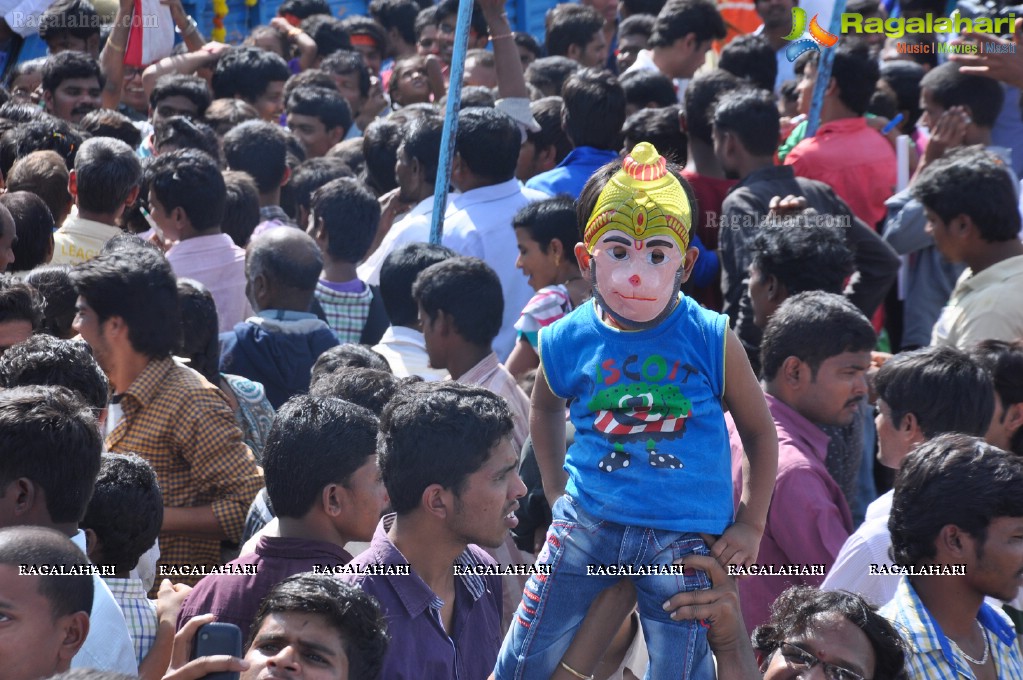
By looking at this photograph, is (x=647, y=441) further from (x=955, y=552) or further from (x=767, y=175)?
(x=767, y=175)

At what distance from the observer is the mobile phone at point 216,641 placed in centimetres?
258

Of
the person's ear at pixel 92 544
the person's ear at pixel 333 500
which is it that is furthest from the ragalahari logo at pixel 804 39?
the person's ear at pixel 92 544

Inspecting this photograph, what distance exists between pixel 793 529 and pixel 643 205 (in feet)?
4.28

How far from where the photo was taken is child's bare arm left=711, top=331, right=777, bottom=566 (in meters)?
2.98

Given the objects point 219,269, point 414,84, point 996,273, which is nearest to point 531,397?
point 996,273

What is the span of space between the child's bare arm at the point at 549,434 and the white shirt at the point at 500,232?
8.42ft

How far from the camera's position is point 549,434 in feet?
10.5

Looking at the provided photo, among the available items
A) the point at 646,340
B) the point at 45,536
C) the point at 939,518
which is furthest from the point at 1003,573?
the point at 45,536

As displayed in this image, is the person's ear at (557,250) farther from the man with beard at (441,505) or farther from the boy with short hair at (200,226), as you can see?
the man with beard at (441,505)

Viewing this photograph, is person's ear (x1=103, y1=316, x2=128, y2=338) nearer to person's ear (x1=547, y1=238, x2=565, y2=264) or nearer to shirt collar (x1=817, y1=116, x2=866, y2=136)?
person's ear (x1=547, y1=238, x2=565, y2=264)

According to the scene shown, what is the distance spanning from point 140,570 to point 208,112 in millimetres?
5007

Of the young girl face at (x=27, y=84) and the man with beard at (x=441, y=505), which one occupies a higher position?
the man with beard at (x=441, y=505)

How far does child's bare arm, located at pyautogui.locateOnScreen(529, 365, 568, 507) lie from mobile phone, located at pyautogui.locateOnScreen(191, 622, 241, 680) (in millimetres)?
904

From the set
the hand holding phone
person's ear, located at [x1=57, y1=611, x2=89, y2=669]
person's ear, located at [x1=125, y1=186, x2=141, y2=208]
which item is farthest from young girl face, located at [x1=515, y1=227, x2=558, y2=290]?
person's ear, located at [x1=57, y1=611, x2=89, y2=669]
